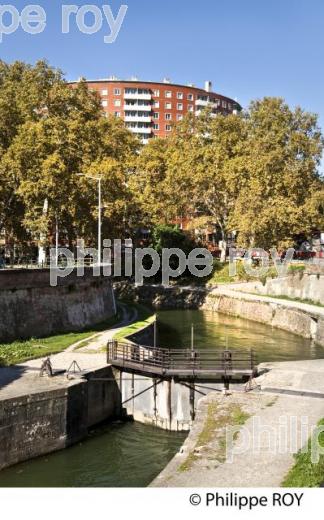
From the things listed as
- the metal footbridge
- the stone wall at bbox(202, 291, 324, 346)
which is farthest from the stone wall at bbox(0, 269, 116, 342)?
the stone wall at bbox(202, 291, 324, 346)

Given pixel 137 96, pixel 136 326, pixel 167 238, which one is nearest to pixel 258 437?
pixel 136 326

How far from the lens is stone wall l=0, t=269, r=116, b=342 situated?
2927 centimetres

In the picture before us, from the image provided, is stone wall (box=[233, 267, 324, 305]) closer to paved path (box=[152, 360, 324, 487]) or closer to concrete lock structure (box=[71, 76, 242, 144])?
paved path (box=[152, 360, 324, 487])

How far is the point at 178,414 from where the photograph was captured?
22.1m

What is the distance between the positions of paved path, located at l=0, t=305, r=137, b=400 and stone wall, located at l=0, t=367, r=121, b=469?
43 centimetres

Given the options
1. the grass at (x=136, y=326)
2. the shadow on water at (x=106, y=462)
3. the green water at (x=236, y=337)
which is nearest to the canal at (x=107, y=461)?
the shadow on water at (x=106, y=462)

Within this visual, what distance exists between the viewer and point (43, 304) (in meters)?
31.7

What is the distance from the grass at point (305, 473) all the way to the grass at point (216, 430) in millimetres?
1909

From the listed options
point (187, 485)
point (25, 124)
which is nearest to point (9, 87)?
point (25, 124)

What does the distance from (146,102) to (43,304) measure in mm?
90605

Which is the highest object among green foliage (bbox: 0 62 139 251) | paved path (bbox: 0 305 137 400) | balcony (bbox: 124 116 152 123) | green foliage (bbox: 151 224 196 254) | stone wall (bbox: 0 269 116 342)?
balcony (bbox: 124 116 152 123)

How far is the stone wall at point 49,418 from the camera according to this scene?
60.8 ft

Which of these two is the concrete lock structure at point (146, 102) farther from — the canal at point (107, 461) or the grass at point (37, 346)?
the canal at point (107, 461)

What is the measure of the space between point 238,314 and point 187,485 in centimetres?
3807
